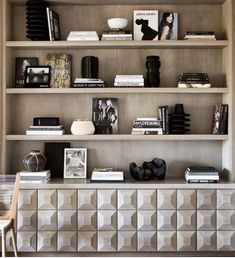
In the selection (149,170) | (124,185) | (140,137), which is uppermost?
(140,137)

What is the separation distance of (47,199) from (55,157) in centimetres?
49

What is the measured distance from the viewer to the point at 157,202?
381cm

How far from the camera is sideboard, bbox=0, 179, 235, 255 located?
381 cm

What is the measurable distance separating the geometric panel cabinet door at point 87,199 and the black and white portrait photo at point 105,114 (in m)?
0.61

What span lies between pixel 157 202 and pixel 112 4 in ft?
5.90

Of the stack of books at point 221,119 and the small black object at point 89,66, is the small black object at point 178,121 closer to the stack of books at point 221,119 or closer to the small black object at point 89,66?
the stack of books at point 221,119

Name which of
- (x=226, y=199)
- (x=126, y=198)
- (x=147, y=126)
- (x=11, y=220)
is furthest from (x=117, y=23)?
(x=11, y=220)

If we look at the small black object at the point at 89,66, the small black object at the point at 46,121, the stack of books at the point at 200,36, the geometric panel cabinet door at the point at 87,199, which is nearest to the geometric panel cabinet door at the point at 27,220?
the geometric panel cabinet door at the point at 87,199

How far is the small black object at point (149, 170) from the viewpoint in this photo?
13.0 ft

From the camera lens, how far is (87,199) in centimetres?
381

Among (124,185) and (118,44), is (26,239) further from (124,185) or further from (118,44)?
(118,44)

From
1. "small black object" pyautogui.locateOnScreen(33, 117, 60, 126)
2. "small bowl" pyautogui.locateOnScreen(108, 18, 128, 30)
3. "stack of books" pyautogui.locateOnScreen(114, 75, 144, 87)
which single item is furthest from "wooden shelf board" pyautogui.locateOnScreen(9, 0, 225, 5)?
"small black object" pyautogui.locateOnScreen(33, 117, 60, 126)

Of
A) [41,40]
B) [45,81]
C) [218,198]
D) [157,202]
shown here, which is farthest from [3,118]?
[218,198]

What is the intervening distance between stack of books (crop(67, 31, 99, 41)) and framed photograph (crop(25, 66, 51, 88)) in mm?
371
